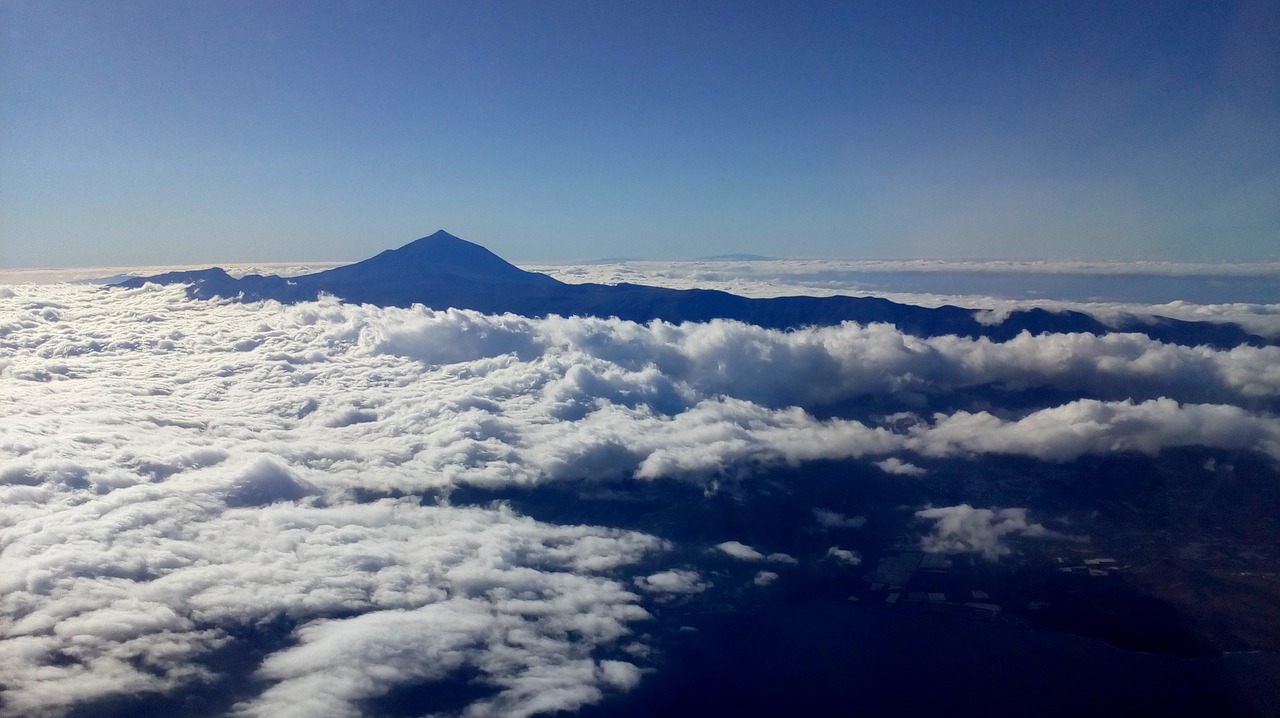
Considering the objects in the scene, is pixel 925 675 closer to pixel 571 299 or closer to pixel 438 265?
pixel 571 299

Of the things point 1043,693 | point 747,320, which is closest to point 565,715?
point 1043,693

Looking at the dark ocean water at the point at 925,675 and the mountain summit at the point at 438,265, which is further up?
the mountain summit at the point at 438,265

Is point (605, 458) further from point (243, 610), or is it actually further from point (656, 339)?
point (656, 339)

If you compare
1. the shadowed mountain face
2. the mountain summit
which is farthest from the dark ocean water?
the mountain summit

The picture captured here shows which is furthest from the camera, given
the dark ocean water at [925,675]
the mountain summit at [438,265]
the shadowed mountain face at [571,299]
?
the mountain summit at [438,265]

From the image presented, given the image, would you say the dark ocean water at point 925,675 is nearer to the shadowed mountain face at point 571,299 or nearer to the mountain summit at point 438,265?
the shadowed mountain face at point 571,299

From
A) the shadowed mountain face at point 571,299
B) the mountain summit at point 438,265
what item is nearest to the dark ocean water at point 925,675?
the shadowed mountain face at point 571,299

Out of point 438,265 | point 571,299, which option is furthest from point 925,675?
point 438,265

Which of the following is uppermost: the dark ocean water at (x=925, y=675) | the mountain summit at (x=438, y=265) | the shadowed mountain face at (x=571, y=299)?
the mountain summit at (x=438, y=265)
